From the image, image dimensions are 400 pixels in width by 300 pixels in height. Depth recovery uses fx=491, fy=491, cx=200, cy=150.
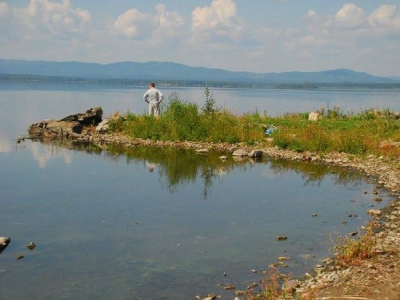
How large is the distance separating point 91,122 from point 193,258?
78.3ft

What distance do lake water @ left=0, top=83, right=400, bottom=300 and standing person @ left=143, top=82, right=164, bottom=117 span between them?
311 inches

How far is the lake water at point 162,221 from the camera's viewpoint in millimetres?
9195

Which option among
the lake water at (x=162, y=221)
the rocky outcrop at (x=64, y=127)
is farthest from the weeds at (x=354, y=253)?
the rocky outcrop at (x=64, y=127)

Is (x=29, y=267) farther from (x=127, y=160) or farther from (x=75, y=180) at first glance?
(x=127, y=160)

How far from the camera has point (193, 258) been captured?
10.2 meters

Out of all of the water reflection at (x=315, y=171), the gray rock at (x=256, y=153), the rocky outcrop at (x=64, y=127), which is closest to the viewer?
the water reflection at (x=315, y=171)

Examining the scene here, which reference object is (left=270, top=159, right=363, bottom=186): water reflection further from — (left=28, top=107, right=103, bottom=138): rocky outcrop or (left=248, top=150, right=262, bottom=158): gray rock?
(left=28, top=107, right=103, bottom=138): rocky outcrop

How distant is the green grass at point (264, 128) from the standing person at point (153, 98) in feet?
1.83

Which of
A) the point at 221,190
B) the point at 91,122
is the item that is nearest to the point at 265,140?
the point at 221,190

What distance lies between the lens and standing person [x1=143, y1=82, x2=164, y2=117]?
29.1m

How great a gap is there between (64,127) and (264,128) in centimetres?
1257

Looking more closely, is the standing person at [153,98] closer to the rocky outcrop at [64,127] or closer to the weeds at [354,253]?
the rocky outcrop at [64,127]

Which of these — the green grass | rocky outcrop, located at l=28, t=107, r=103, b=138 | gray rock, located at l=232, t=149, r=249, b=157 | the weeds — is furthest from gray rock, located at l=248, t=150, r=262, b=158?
the weeds

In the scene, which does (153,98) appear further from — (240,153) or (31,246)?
(31,246)
